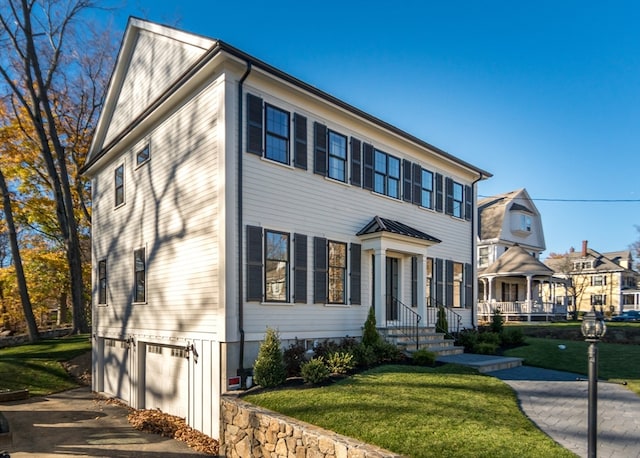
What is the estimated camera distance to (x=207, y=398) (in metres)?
8.99

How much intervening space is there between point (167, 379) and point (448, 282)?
28.3 feet

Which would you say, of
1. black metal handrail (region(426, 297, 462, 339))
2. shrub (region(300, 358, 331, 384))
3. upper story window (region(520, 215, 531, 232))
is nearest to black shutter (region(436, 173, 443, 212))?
black metal handrail (region(426, 297, 462, 339))

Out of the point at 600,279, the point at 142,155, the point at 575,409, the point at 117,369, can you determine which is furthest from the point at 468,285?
the point at 600,279

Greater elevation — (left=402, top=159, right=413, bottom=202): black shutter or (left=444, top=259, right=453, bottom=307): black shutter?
(left=402, top=159, right=413, bottom=202): black shutter

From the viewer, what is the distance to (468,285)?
15617 mm

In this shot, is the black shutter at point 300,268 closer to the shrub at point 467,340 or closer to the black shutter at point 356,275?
the black shutter at point 356,275

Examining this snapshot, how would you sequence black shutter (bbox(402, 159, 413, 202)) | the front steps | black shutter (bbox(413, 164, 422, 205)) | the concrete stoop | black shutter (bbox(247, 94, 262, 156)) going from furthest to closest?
black shutter (bbox(413, 164, 422, 205)), black shutter (bbox(402, 159, 413, 202)), the front steps, the concrete stoop, black shutter (bbox(247, 94, 262, 156))

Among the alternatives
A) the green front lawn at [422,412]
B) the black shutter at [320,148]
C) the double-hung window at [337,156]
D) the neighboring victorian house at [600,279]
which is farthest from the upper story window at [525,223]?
the green front lawn at [422,412]

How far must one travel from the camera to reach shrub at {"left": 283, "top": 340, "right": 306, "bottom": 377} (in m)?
9.05

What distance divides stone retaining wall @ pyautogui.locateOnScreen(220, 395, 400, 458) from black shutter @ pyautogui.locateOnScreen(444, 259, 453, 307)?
326 inches

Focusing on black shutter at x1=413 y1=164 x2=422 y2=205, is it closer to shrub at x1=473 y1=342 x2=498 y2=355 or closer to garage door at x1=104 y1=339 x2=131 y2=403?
shrub at x1=473 y1=342 x2=498 y2=355

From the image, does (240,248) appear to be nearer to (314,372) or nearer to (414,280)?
(314,372)

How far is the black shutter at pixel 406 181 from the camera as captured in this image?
1320 centimetres

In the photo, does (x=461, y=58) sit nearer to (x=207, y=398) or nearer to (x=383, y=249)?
(x=383, y=249)
